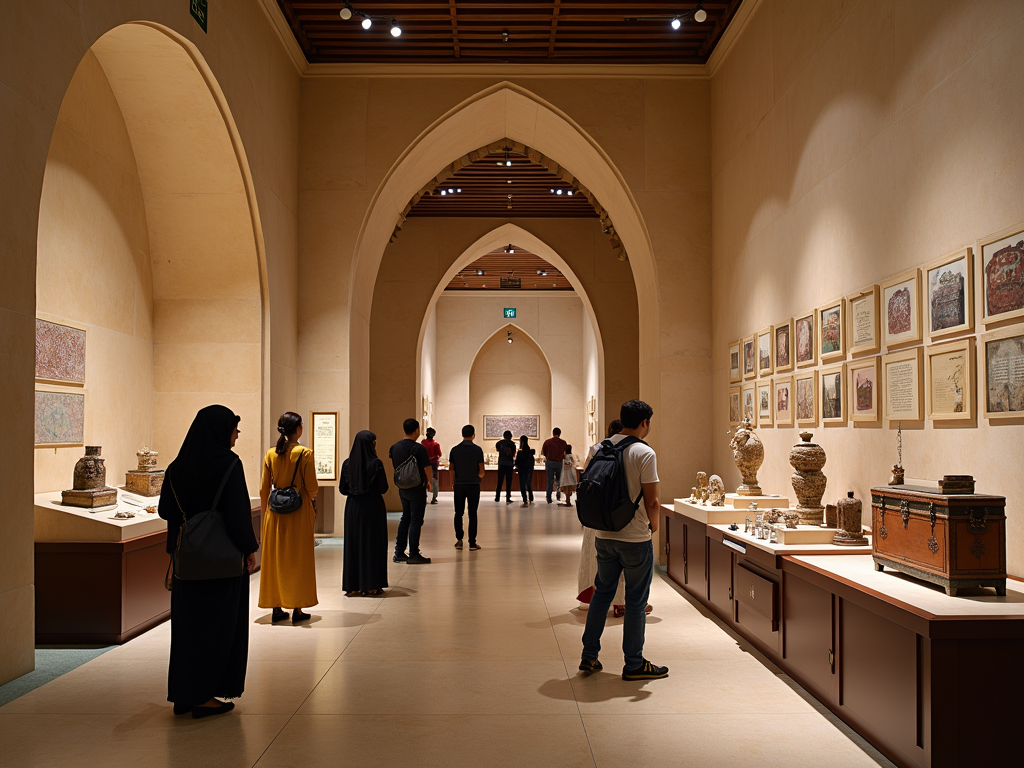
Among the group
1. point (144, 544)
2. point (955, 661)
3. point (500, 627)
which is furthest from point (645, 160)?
point (955, 661)

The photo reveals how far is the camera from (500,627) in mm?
6176

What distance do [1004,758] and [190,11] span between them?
7.22 meters

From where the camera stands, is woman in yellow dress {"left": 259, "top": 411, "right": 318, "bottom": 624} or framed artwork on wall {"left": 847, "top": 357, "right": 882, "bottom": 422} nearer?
framed artwork on wall {"left": 847, "top": 357, "right": 882, "bottom": 422}

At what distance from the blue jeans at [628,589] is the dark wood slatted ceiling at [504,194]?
882 cm

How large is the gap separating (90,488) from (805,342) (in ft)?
17.8

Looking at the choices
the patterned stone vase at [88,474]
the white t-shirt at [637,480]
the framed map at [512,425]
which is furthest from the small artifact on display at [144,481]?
the framed map at [512,425]

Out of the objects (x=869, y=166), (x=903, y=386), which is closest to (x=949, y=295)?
(x=903, y=386)

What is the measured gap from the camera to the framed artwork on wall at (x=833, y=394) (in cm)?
587

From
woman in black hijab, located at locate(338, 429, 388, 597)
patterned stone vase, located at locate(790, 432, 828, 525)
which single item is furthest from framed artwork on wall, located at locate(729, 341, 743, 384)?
woman in black hijab, located at locate(338, 429, 388, 597)

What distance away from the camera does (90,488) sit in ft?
20.2

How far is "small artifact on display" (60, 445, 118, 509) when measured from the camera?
6016 millimetres

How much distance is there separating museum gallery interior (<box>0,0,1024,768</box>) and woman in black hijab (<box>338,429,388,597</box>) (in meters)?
0.26

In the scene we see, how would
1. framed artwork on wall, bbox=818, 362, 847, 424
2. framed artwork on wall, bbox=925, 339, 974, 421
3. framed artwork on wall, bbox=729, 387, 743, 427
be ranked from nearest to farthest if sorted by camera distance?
framed artwork on wall, bbox=925, 339, 974, 421 → framed artwork on wall, bbox=818, 362, 847, 424 → framed artwork on wall, bbox=729, 387, 743, 427

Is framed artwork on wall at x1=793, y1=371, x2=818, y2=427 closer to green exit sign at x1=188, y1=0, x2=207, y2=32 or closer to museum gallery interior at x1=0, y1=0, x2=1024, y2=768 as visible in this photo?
museum gallery interior at x1=0, y1=0, x2=1024, y2=768
